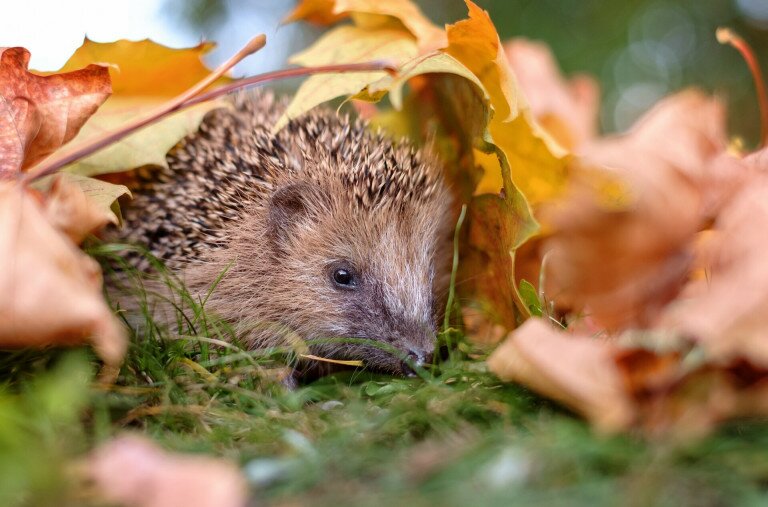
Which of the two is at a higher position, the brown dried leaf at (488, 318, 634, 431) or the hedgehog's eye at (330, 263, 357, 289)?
the brown dried leaf at (488, 318, 634, 431)

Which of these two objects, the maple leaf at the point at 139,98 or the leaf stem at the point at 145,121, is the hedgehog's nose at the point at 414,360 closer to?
the leaf stem at the point at 145,121

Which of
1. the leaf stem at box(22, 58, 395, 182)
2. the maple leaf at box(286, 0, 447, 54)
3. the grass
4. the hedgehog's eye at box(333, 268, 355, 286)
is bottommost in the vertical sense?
the grass

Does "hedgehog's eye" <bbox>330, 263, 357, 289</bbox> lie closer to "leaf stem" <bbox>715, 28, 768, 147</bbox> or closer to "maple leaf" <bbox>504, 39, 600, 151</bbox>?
"leaf stem" <bbox>715, 28, 768, 147</bbox>

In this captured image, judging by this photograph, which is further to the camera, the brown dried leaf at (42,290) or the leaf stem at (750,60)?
the leaf stem at (750,60)

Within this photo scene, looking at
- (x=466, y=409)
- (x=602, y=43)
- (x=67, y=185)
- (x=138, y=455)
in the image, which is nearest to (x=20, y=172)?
(x=67, y=185)

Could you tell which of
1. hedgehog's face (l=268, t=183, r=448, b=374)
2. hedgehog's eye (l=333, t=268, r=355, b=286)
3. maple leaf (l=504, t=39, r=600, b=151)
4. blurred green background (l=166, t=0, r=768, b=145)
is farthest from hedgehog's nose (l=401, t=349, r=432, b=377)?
blurred green background (l=166, t=0, r=768, b=145)

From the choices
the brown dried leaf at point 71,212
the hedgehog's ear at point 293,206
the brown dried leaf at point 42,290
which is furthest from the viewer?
the hedgehog's ear at point 293,206

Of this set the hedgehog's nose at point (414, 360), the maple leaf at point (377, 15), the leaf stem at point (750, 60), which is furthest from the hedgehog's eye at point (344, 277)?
the leaf stem at point (750, 60)
